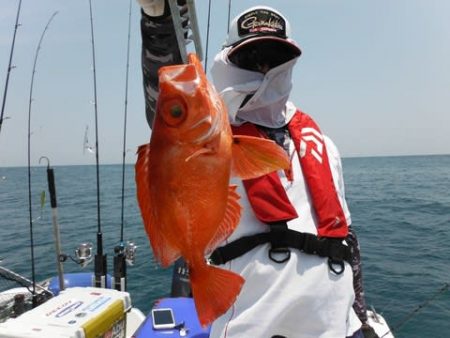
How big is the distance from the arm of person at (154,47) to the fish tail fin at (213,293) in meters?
0.94

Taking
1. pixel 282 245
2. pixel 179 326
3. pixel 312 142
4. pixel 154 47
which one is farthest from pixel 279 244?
pixel 179 326

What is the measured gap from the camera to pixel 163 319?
3217 millimetres

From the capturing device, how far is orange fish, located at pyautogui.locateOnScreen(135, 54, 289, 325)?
1046 mm

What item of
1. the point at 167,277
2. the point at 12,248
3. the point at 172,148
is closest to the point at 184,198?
the point at 172,148

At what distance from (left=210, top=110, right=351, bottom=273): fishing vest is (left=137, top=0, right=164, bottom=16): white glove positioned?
656 millimetres

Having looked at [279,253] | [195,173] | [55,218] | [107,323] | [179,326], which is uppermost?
[195,173]

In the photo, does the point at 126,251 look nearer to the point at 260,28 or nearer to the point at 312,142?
the point at 312,142

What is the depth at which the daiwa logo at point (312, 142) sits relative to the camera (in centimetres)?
204

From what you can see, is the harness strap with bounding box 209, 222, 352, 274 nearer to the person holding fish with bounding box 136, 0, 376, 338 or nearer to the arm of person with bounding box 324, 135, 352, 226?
the person holding fish with bounding box 136, 0, 376, 338

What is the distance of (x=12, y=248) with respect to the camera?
1366 centimetres

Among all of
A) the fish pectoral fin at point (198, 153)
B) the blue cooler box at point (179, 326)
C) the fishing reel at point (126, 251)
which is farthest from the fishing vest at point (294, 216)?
the fishing reel at point (126, 251)

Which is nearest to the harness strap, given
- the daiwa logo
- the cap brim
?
the daiwa logo

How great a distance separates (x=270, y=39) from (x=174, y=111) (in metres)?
0.98

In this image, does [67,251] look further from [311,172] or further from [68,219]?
[311,172]
